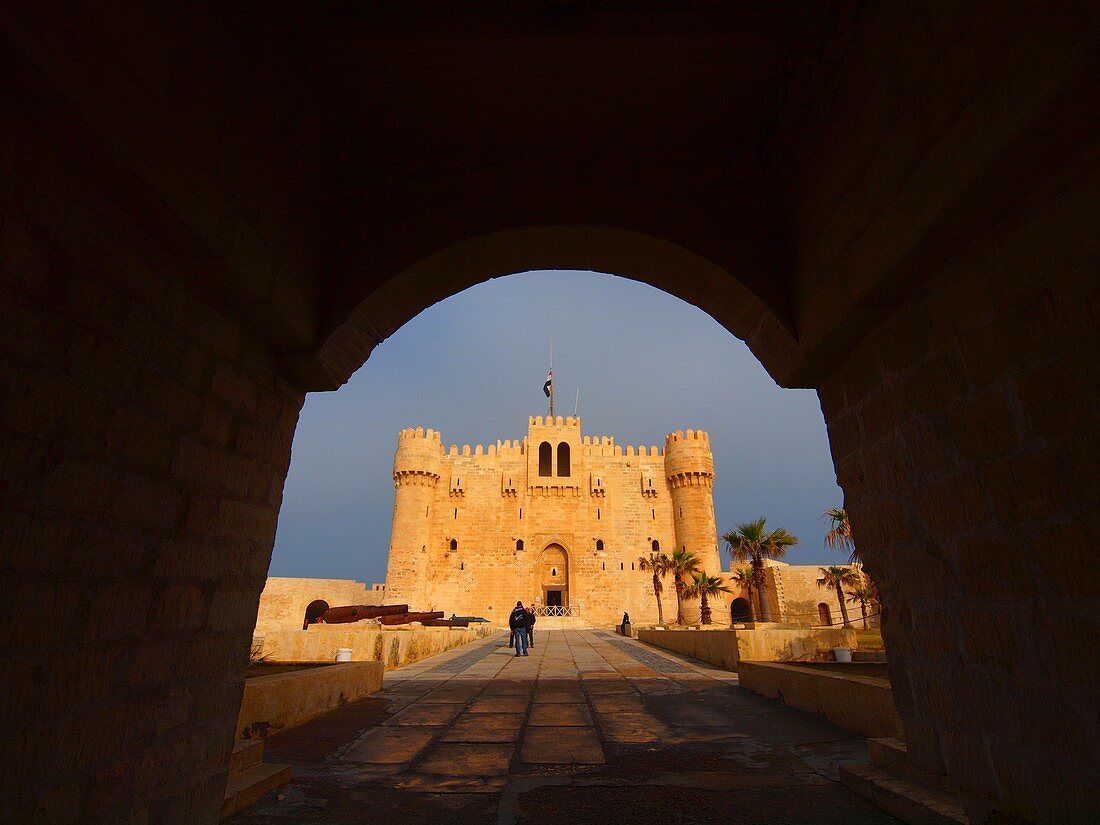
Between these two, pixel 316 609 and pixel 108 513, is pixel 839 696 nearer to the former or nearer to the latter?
pixel 108 513

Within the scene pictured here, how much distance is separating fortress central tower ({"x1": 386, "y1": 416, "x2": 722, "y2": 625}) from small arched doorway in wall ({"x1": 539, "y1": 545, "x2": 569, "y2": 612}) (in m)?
0.06

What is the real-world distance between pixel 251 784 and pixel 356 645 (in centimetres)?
606

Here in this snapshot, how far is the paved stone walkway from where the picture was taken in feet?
7.09

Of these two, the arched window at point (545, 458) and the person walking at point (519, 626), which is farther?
the arched window at point (545, 458)

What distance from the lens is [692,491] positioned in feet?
108

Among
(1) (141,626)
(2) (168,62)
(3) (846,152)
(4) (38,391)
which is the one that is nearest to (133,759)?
(1) (141,626)

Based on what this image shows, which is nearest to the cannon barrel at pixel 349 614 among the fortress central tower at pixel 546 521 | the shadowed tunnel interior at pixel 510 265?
the shadowed tunnel interior at pixel 510 265

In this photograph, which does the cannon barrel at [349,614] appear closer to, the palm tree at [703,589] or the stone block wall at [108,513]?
the stone block wall at [108,513]

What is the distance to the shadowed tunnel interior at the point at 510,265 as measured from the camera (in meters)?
1.55

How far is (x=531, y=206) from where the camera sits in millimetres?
3291

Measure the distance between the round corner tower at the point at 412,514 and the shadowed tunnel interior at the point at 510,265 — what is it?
3038cm

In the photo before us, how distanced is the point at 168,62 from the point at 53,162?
0.65 metres

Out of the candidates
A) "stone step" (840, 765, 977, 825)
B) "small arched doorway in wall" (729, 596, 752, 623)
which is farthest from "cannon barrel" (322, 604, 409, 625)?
"small arched doorway in wall" (729, 596, 752, 623)

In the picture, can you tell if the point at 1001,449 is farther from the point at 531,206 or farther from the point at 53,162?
the point at 53,162
